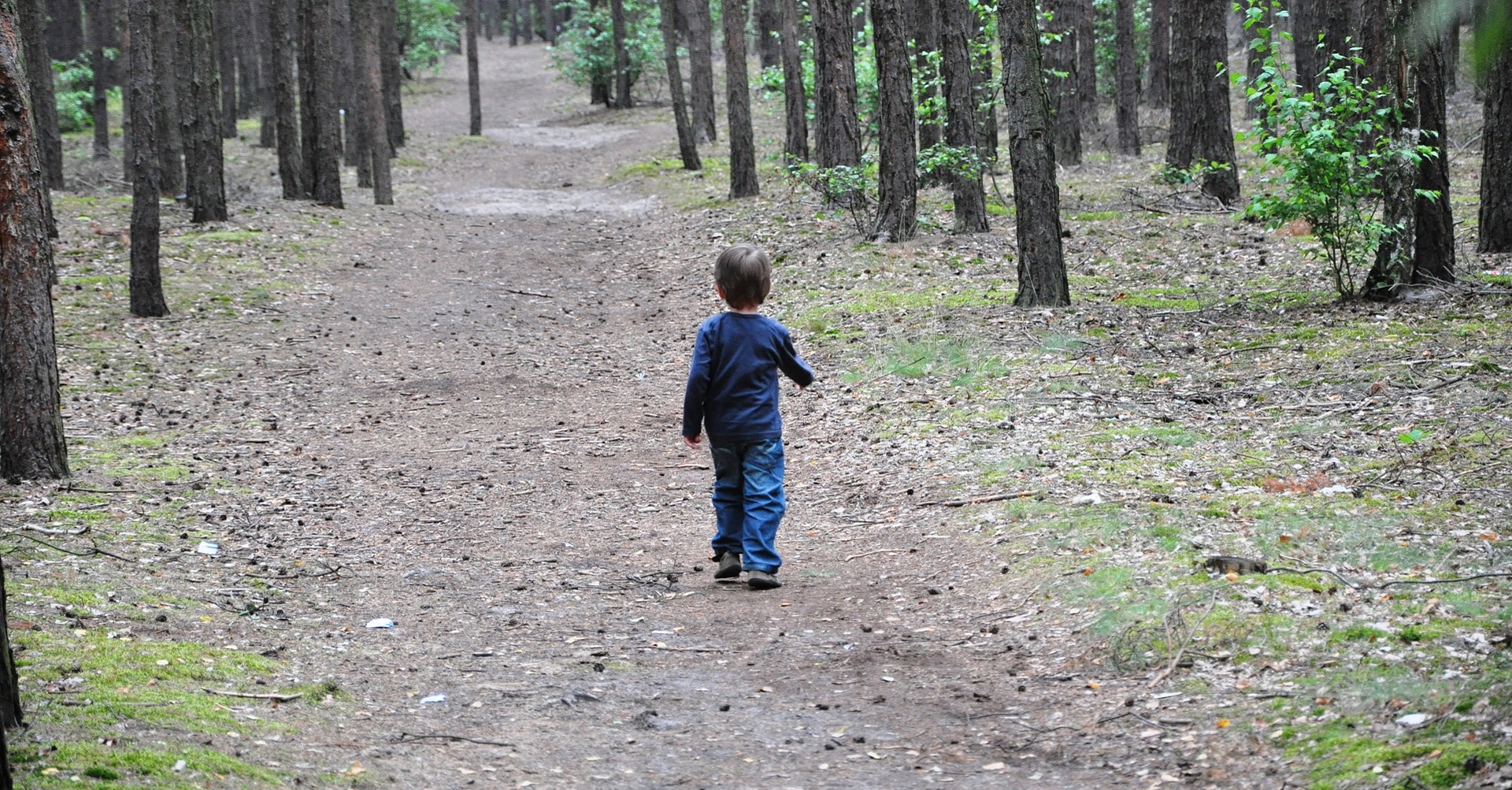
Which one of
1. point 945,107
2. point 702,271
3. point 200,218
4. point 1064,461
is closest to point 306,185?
point 200,218

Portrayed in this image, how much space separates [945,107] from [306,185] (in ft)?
42.5

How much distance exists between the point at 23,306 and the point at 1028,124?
27.7ft

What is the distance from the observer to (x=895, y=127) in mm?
15398

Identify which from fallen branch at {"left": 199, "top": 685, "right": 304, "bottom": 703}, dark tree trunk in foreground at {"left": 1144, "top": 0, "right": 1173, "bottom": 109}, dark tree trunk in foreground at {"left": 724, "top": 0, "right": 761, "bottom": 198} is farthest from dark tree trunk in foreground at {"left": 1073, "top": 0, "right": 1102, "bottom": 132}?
fallen branch at {"left": 199, "top": 685, "right": 304, "bottom": 703}

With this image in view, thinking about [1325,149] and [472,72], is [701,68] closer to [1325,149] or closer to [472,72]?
[472,72]

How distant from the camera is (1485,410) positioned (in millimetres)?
7562

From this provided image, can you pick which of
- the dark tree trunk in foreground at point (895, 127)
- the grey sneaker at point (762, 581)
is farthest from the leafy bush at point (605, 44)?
the grey sneaker at point (762, 581)

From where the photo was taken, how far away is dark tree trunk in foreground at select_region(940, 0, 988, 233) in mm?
16078

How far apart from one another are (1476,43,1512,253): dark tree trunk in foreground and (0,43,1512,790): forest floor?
19.2 inches

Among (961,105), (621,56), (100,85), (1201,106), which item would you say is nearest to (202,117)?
(961,105)

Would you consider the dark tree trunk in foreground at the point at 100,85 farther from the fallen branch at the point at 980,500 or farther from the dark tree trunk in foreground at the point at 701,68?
the fallen branch at the point at 980,500

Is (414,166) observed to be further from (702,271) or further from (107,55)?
(702,271)

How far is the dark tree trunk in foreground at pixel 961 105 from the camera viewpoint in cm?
1608

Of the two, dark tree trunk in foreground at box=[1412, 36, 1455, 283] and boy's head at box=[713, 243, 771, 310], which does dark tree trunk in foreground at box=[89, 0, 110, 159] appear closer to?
boy's head at box=[713, 243, 771, 310]
